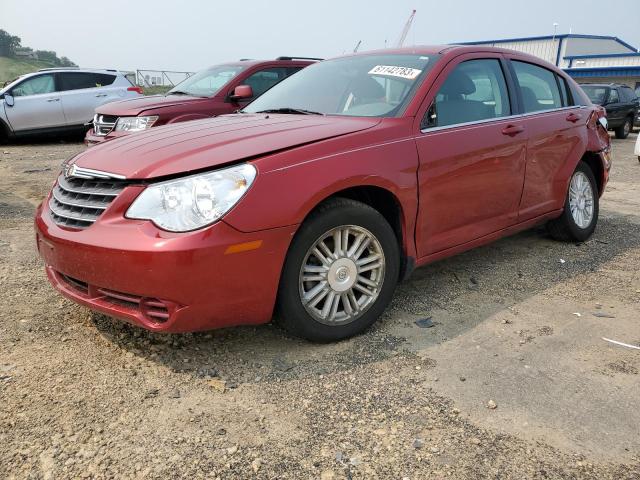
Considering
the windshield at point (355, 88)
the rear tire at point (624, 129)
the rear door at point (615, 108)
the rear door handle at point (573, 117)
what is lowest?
the rear tire at point (624, 129)

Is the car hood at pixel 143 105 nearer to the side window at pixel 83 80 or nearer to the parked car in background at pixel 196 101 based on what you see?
the parked car in background at pixel 196 101

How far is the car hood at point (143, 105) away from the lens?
24.0 ft

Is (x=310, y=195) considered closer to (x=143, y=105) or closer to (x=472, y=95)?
(x=472, y=95)

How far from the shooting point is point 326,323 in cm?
301

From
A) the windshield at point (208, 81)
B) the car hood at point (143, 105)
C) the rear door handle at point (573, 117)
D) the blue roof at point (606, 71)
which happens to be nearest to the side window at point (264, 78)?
the windshield at point (208, 81)

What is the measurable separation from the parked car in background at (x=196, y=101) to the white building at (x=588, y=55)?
25.5 metres

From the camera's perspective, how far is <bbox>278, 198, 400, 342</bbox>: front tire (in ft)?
9.29

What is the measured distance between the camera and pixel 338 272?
301 cm

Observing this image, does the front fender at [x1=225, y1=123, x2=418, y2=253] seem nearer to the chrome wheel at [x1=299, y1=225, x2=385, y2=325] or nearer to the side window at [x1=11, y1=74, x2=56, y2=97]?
the chrome wheel at [x1=299, y1=225, x2=385, y2=325]

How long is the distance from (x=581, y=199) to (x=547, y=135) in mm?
994

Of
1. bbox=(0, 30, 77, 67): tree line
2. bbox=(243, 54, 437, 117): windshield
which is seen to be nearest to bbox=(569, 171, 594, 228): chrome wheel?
bbox=(243, 54, 437, 117): windshield

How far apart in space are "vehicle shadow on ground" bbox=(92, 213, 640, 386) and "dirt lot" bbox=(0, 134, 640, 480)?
0.04 ft

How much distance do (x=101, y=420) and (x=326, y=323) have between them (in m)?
1.18

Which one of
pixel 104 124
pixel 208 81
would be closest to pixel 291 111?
pixel 208 81
